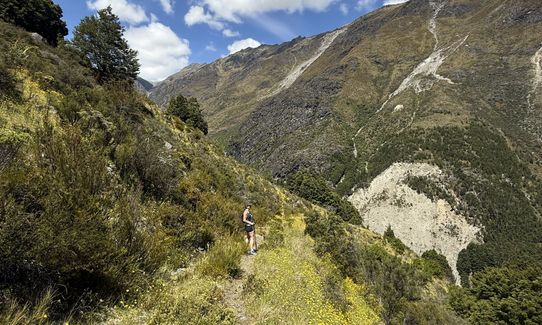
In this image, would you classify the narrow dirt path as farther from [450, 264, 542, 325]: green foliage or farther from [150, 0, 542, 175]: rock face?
[150, 0, 542, 175]: rock face

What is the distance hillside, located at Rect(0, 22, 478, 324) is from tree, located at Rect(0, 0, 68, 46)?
7201mm

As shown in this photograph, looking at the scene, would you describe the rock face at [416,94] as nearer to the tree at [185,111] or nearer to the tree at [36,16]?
the tree at [185,111]

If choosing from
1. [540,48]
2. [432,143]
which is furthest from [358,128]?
[540,48]

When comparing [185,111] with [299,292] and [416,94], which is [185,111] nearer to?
[299,292]

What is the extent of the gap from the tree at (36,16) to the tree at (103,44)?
2095 millimetres

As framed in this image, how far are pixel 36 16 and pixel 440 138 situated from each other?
107383 mm

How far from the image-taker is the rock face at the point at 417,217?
7462cm

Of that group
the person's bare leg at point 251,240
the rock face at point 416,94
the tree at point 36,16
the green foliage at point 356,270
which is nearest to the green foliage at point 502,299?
the green foliage at point 356,270

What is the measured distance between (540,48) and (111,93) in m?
181

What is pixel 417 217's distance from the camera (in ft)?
263

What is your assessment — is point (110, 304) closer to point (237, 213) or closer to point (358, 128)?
point (237, 213)

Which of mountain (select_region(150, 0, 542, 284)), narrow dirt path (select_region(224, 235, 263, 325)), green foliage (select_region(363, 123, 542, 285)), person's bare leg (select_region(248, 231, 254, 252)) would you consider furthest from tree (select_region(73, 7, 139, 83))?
green foliage (select_region(363, 123, 542, 285))

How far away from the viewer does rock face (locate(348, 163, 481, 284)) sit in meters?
74.6

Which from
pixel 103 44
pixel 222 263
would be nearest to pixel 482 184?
pixel 103 44
